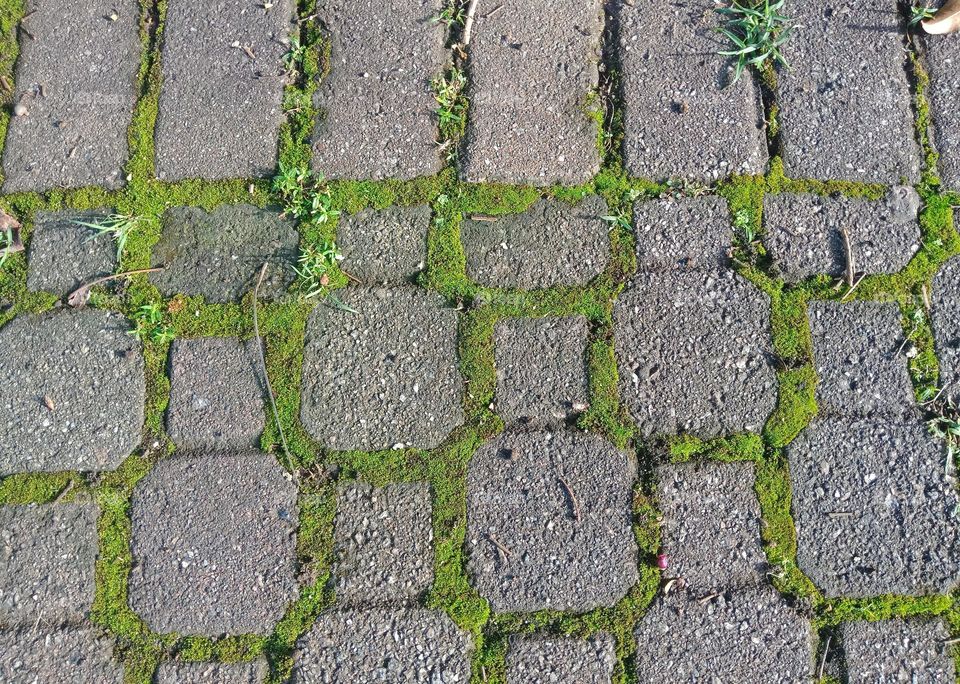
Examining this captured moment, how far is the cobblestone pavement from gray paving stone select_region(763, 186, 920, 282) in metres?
0.01

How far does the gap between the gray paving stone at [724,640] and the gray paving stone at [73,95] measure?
237 centimetres

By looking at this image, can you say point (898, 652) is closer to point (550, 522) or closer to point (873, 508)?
point (873, 508)

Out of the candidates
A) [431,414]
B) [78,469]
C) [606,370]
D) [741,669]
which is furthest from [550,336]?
[78,469]

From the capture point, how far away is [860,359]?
2514mm

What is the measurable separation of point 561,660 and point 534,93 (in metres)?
1.94

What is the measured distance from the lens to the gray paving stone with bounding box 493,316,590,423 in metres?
2.49

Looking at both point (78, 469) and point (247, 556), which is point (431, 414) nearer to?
point (247, 556)

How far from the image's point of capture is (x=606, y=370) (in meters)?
2.50

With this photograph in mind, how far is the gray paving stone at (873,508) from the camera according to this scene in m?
2.38

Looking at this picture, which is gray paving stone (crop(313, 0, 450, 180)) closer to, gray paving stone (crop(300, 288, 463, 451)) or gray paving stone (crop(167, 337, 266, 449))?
gray paving stone (crop(300, 288, 463, 451))

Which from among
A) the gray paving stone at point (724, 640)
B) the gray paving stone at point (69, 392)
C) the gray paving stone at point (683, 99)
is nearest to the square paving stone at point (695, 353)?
the gray paving stone at point (683, 99)

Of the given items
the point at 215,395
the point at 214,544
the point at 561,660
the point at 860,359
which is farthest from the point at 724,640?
the point at 215,395

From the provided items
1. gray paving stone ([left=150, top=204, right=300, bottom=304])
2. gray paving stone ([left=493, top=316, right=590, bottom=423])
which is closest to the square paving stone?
gray paving stone ([left=493, top=316, right=590, bottom=423])

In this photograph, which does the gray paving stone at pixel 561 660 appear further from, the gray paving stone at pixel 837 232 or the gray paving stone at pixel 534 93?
the gray paving stone at pixel 534 93
